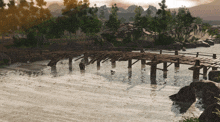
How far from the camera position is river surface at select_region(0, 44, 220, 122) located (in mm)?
11414

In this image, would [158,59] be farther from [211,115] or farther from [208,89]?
[211,115]

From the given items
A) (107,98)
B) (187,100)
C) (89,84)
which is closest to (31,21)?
(89,84)

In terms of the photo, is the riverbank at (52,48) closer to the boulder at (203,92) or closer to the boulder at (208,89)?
the boulder at (203,92)

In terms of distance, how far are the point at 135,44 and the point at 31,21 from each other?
109 feet

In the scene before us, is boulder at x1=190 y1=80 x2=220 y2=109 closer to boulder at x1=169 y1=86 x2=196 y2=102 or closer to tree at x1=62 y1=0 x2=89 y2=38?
boulder at x1=169 y1=86 x2=196 y2=102

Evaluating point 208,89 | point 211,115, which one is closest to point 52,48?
point 208,89

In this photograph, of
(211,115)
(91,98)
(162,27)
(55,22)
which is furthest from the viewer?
(162,27)

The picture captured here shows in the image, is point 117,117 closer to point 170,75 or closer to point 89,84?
point 89,84

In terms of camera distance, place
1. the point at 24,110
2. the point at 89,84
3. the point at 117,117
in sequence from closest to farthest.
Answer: the point at 117,117, the point at 24,110, the point at 89,84

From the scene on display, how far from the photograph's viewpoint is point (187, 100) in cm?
1334

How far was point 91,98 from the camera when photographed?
48.5ft

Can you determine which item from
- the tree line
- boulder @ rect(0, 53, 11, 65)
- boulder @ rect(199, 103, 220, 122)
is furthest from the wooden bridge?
the tree line

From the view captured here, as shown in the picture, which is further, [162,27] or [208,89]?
[162,27]

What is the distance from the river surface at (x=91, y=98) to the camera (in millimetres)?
11414
